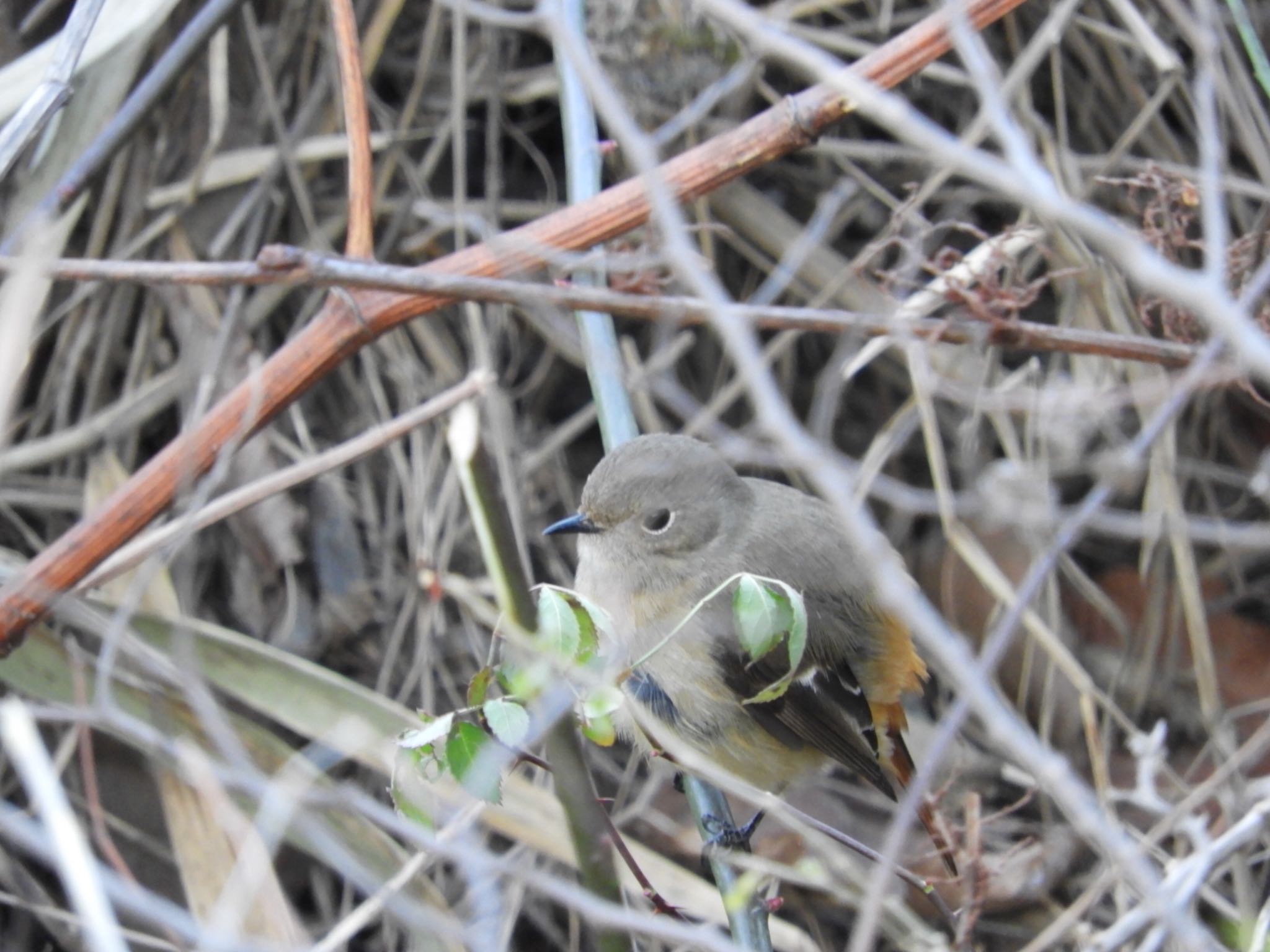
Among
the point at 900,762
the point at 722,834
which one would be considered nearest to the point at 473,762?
the point at 722,834

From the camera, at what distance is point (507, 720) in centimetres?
181

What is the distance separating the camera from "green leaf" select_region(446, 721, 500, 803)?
1.82 metres

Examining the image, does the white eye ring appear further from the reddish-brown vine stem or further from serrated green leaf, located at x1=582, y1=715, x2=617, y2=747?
serrated green leaf, located at x1=582, y1=715, x2=617, y2=747

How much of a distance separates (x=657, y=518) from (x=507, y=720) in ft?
4.69

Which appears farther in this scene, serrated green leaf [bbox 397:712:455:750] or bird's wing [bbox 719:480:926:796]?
bird's wing [bbox 719:480:926:796]

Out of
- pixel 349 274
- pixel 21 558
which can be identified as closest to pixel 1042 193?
pixel 349 274

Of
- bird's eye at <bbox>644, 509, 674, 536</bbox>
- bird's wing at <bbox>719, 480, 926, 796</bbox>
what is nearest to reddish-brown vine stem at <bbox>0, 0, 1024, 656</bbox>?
bird's eye at <bbox>644, 509, 674, 536</bbox>

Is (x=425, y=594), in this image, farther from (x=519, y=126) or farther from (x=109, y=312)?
(x=519, y=126)

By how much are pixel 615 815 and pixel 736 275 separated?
175cm

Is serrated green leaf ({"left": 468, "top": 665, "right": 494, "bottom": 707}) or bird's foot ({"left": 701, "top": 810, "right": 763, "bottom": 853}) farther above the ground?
serrated green leaf ({"left": 468, "top": 665, "right": 494, "bottom": 707})

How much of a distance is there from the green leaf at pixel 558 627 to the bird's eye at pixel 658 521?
4.22 feet

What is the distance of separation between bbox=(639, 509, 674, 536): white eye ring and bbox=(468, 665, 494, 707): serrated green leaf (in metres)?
1.28

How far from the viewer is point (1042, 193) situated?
4.16 feet

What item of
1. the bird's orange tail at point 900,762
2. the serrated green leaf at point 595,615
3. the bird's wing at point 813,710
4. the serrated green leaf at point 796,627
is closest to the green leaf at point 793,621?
the serrated green leaf at point 796,627
